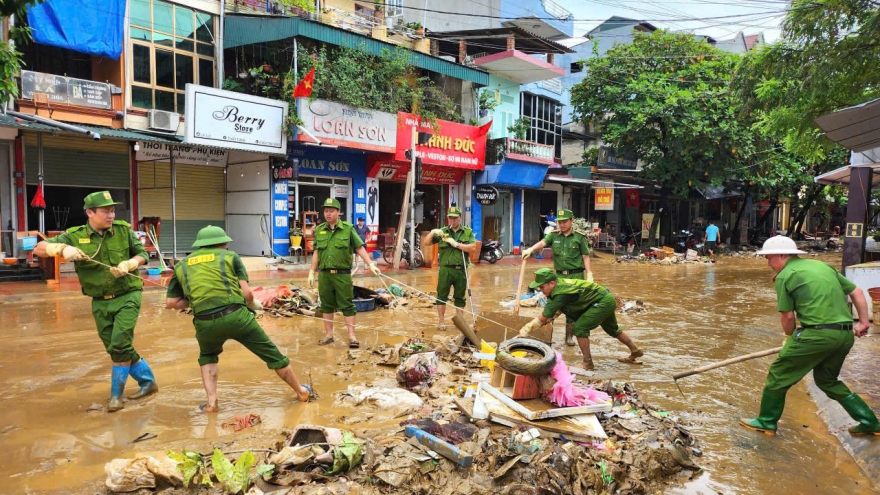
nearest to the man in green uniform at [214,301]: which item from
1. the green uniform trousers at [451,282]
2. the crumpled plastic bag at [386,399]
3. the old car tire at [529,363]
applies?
the crumpled plastic bag at [386,399]

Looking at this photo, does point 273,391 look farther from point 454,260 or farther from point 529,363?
point 454,260

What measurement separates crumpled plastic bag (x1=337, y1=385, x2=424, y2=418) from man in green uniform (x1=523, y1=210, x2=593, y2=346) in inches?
123

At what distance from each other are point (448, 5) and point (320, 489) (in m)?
24.8

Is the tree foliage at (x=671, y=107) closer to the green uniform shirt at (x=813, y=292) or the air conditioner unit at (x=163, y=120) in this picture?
the air conditioner unit at (x=163, y=120)

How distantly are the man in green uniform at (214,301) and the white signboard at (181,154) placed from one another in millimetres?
10940

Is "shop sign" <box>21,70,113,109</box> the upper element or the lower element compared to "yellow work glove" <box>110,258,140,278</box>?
upper

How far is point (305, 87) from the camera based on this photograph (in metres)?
15.8

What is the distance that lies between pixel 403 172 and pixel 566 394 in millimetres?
16718

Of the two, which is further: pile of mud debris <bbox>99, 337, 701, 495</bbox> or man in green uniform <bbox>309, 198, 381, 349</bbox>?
man in green uniform <bbox>309, 198, 381, 349</bbox>

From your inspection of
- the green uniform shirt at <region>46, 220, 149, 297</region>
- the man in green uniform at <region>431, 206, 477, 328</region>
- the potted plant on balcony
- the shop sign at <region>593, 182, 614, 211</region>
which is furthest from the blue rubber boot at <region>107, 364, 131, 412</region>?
the shop sign at <region>593, 182, 614, 211</region>

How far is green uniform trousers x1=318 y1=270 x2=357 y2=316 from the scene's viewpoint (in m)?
7.23

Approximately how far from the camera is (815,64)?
10.3 m

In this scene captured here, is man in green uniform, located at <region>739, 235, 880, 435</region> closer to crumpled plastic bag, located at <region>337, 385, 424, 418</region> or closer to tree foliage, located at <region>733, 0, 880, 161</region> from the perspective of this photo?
crumpled plastic bag, located at <region>337, 385, 424, 418</region>

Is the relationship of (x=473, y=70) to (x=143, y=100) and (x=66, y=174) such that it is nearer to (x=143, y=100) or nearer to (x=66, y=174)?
(x=143, y=100)
